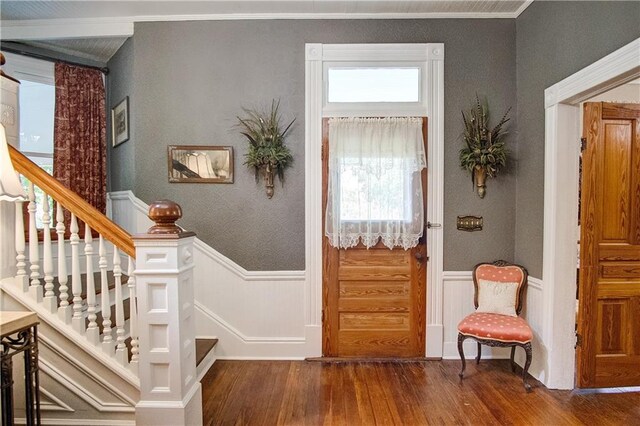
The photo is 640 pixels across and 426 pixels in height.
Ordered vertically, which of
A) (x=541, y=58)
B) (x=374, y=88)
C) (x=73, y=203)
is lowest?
(x=73, y=203)

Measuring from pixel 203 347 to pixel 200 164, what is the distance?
5.30 feet

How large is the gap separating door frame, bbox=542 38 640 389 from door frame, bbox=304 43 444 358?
81 cm

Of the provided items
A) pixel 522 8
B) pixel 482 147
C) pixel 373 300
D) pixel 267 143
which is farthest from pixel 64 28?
pixel 522 8

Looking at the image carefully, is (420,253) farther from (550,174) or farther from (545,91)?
(545,91)

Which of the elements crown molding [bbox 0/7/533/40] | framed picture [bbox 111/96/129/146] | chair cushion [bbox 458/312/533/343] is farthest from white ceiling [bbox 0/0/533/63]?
chair cushion [bbox 458/312/533/343]

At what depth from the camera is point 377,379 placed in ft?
8.88

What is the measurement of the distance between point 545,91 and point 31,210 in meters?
3.57

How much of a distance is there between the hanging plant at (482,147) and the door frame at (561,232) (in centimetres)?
41

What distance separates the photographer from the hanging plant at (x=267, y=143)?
2982 mm

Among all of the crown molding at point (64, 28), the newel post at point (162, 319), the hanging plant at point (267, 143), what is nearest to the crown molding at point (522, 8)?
the hanging plant at point (267, 143)

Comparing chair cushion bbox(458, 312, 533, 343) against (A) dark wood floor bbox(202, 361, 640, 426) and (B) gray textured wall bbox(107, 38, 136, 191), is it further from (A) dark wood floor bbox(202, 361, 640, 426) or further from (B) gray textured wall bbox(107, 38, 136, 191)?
(B) gray textured wall bbox(107, 38, 136, 191)

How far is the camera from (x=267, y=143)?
2986mm

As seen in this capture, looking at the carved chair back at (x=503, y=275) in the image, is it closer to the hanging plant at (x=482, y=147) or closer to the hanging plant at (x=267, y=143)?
the hanging plant at (x=482, y=147)

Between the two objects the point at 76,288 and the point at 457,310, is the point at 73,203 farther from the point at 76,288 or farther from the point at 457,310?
the point at 457,310
